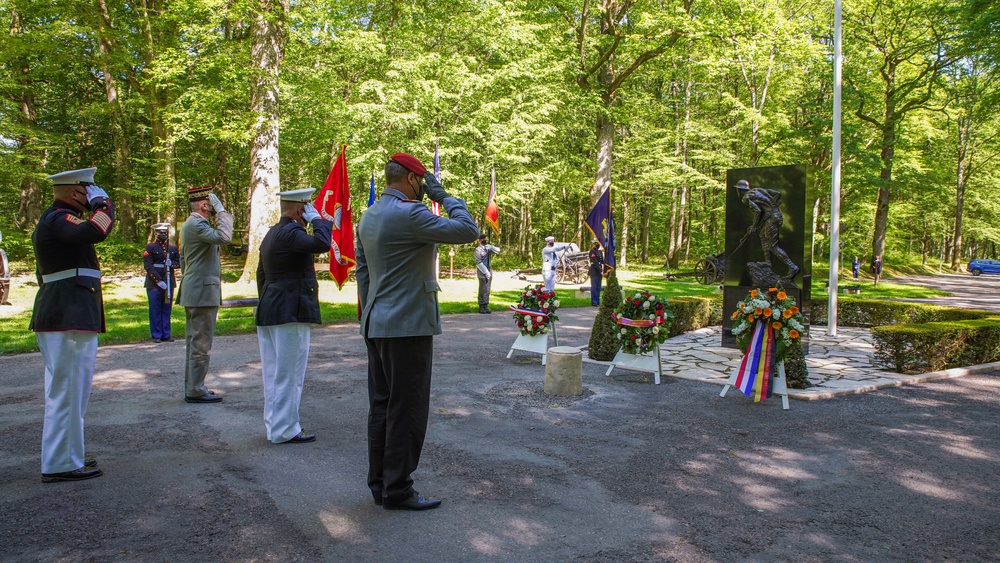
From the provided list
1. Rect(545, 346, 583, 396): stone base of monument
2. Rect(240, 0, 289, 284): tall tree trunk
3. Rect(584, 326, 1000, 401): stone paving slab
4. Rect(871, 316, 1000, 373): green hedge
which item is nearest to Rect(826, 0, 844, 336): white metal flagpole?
Rect(584, 326, 1000, 401): stone paving slab

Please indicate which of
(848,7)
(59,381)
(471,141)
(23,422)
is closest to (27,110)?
(471,141)

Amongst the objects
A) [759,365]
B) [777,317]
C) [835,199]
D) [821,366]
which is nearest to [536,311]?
[759,365]

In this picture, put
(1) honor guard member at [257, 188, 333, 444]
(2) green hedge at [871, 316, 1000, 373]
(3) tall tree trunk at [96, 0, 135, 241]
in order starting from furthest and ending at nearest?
1. (3) tall tree trunk at [96, 0, 135, 241]
2. (2) green hedge at [871, 316, 1000, 373]
3. (1) honor guard member at [257, 188, 333, 444]

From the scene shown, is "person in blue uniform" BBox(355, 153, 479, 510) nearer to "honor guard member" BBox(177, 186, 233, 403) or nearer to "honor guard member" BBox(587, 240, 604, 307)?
"honor guard member" BBox(177, 186, 233, 403)

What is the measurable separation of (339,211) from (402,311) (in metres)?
7.66

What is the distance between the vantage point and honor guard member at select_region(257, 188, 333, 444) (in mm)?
5477

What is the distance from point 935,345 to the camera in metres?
9.16

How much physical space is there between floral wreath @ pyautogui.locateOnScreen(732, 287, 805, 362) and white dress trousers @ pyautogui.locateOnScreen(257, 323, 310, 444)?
502 centimetres

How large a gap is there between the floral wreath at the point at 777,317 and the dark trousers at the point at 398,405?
487 centimetres

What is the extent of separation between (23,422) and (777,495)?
21.7 ft

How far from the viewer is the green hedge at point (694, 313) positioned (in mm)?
12953

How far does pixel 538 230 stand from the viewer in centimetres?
4359

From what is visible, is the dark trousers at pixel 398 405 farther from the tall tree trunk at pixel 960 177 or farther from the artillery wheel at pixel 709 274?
the tall tree trunk at pixel 960 177

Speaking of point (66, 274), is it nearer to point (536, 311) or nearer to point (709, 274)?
point (536, 311)
